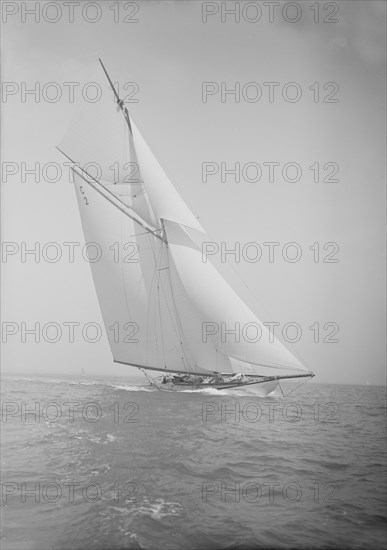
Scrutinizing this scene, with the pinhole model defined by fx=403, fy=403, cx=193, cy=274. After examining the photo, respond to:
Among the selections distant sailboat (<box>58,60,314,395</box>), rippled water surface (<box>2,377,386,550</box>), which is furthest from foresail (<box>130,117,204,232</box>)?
rippled water surface (<box>2,377,386,550</box>)

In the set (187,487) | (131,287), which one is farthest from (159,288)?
(187,487)

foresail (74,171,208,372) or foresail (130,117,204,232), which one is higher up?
foresail (130,117,204,232)

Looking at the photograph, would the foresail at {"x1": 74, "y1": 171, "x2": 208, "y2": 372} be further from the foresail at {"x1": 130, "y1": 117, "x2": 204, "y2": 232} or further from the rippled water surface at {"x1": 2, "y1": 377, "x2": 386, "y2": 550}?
the rippled water surface at {"x1": 2, "y1": 377, "x2": 386, "y2": 550}

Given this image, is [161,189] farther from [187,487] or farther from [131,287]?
[187,487]

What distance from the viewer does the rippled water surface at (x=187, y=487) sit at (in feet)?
11.4

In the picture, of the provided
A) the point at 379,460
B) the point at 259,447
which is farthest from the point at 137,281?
the point at 379,460

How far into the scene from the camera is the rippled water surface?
3.47 m

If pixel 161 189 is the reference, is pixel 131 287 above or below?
below

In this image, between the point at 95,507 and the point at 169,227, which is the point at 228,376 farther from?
the point at 95,507

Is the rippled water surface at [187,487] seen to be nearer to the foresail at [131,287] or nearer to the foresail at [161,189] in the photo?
the foresail at [131,287]

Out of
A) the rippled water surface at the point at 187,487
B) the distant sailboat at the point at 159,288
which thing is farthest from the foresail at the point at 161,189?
the rippled water surface at the point at 187,487

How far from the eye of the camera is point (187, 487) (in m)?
4.42

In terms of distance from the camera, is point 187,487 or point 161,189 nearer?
point 187,487

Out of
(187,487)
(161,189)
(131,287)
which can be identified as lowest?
(187,487)
